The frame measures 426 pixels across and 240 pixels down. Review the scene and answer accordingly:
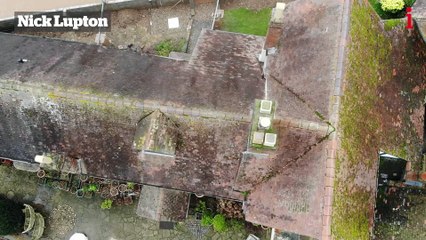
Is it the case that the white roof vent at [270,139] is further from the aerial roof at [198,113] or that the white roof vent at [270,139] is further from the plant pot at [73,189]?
the plant pot at [73,189]

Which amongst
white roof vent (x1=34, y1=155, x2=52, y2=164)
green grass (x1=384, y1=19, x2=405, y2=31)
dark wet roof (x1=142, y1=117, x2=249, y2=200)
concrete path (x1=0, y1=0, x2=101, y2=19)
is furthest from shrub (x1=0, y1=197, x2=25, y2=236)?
green grass (x1=384, y1=19, x2=405, y2=31)

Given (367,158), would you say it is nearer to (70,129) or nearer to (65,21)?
(70,129)

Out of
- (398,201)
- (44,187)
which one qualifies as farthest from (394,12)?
(44,187)

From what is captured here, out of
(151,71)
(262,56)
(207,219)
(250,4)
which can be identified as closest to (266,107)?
(262,56)

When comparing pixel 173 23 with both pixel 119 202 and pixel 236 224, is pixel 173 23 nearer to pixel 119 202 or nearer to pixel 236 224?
pixel 119 202

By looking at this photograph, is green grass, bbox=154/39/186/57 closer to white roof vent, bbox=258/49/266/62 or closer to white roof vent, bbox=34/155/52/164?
white roof vent, bbox=258/49/266/62
